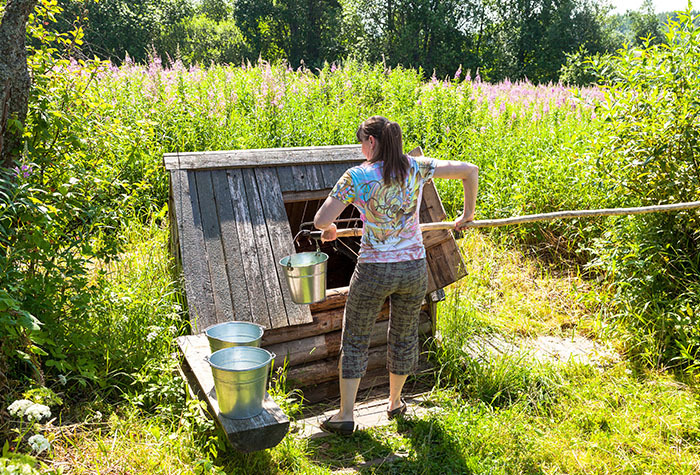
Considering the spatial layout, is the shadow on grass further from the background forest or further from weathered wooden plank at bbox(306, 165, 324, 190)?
the background forest

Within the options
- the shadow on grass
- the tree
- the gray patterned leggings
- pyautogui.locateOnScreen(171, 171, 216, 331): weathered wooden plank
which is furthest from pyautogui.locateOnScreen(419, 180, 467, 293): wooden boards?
the tree

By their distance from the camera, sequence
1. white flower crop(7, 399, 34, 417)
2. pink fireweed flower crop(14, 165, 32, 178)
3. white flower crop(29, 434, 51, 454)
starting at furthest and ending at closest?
pink fireweed flower crop(14, 165, 32, 178) → white flower crop(7, 399, 34, 417) → white flower crop(29, 434, 51, 454)

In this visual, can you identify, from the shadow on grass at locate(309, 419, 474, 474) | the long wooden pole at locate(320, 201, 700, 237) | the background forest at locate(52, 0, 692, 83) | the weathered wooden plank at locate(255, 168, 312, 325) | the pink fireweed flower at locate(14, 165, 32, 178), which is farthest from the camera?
the background forest at locate(52, 0, 692, 83)

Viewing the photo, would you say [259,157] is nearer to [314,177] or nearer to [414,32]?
[314,177]

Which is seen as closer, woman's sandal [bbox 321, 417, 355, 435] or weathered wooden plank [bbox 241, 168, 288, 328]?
woman's sandal [bbox 321, 417, 355, 435]

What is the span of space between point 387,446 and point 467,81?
878 cm

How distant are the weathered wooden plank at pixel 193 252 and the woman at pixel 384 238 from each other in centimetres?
118

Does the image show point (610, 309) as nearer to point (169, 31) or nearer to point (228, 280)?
point (228, 280)

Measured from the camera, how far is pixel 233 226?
4.67 m

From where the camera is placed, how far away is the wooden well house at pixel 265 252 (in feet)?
14.6

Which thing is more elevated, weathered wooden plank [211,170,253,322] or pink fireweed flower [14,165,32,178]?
pink fireweed flower [14,165,32,178]

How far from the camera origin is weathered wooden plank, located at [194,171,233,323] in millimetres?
4371

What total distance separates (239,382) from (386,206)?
1.40 m

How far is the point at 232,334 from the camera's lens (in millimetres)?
3576
